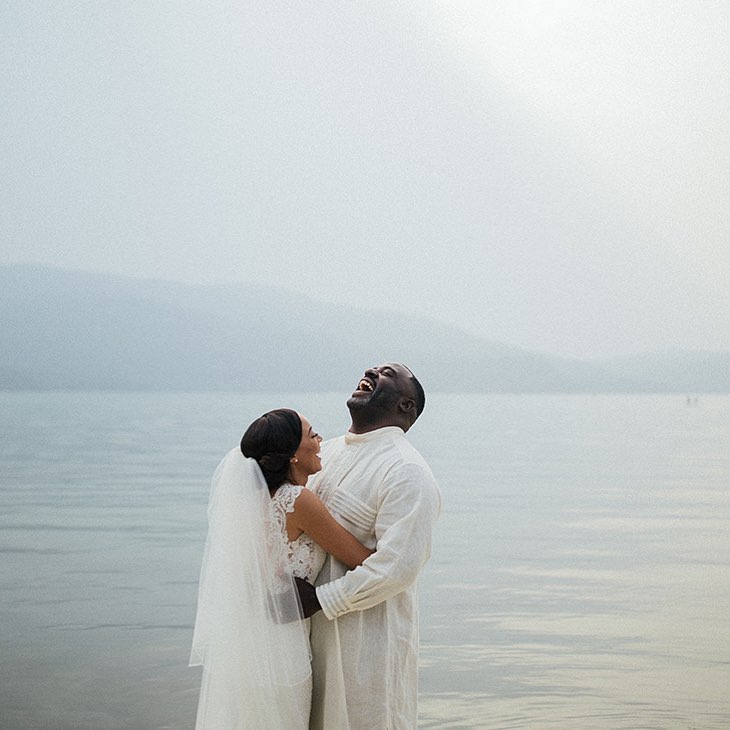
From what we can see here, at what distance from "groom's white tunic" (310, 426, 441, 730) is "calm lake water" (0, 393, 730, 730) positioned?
2824 millimetres

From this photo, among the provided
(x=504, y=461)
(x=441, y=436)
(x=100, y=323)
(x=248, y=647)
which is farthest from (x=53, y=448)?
(x=100, y=323)

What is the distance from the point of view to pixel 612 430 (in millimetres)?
39062

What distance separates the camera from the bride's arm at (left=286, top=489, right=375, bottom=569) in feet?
10.6

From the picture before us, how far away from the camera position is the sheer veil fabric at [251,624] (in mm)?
3248

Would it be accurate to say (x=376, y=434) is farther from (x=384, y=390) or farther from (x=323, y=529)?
(x=323, y=529)

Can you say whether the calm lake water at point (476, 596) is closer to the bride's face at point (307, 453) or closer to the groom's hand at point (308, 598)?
the groom's hand at point (308, 598)

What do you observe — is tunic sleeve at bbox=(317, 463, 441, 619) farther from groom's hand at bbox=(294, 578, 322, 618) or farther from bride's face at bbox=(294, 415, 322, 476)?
bride's face at bbox=(294, 415, 322, 476)

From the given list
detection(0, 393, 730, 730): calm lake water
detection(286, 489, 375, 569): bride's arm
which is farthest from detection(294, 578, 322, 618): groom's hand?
detection(0, 393, 730, 730): calm lake water

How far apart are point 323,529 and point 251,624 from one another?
1.00ft

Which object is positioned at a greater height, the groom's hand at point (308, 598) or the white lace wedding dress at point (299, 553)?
the white lace wedding dress at point (299, 553)

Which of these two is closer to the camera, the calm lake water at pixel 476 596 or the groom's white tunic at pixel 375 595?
the groom's white tunic at pixel 375 595

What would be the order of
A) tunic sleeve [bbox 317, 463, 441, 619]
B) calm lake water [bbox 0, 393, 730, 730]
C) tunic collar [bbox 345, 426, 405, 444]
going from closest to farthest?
tunic sleeve [bbox 317, 463, 441, 619]
tunic collar [bbox 345, 426, 405, 444]
calm lake water [bbox 0, 393, 730, 730]

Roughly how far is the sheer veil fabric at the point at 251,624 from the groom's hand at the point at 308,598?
0.07 ft

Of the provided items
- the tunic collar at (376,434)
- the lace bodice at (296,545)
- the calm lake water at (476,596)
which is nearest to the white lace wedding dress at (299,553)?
the lace bodice at (296,545)
